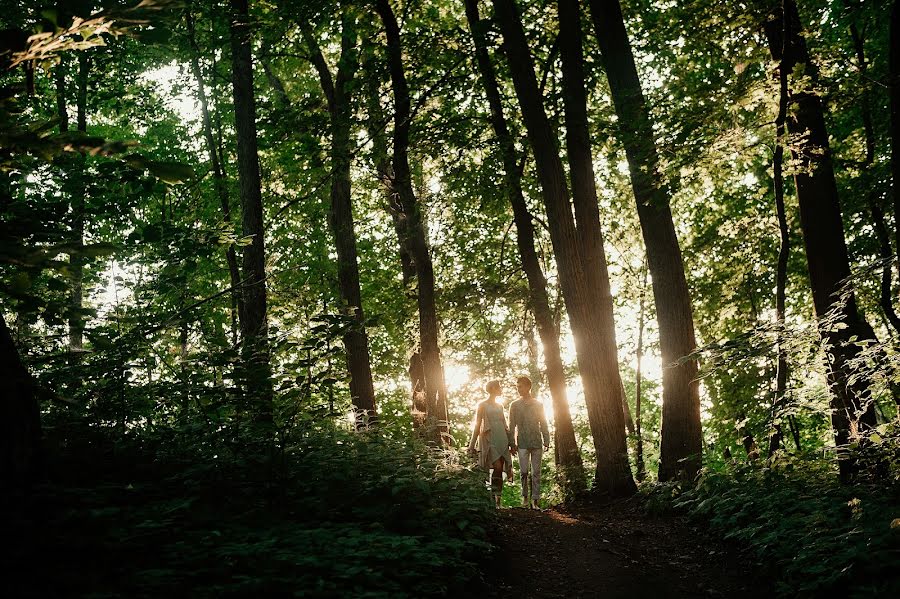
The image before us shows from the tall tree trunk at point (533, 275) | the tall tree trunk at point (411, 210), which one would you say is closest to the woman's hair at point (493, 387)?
the tall tree trunk at point (411, 210)

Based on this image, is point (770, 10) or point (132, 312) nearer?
point (132, 312)

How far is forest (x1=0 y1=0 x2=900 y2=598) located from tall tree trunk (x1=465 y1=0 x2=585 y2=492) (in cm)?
9

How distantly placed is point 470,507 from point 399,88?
8.49 metres

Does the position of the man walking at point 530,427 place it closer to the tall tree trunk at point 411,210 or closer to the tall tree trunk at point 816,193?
the tall tree trunk at point 411,210

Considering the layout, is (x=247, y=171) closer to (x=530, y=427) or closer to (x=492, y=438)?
(x=492, y=438)

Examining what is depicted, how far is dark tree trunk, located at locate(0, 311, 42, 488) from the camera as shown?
3787 mm

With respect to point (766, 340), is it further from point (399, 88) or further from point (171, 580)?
point (399, 88)

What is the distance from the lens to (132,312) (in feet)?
22.3

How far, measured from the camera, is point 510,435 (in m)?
12.1

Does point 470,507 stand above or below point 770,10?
below

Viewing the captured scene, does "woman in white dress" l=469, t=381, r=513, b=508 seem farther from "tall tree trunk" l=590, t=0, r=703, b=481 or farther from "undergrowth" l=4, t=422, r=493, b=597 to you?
"undergrowth" l=4, t=422, r=493, b=597

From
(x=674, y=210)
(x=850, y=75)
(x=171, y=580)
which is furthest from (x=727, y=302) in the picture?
(x=171, y=580)

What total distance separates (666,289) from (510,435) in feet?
12.9

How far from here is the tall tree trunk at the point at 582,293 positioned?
34.2ft
